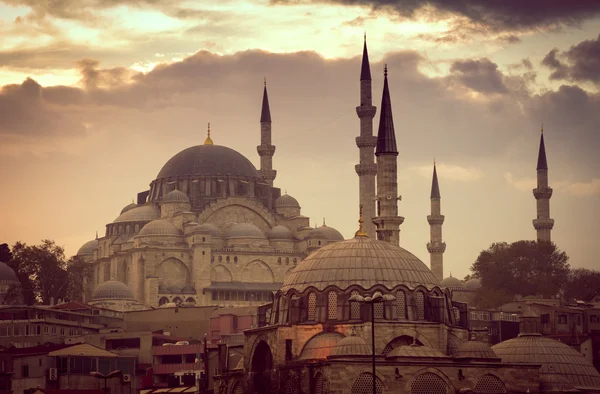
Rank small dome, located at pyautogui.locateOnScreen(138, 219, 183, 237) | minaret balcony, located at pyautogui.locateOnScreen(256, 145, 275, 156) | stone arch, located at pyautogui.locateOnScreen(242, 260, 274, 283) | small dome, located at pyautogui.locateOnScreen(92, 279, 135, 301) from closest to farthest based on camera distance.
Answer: small dome, located at pyautogui.locateOnScreen(92, 279, 135, 301) < small dome, located at pyautogui.locateOnScreen(138, 219, 183, 237) < stone arch, located at pyautogui.locateOnScreen(242, 260, 274, 283) < minaret balcony, located at pyautogui.locateOnScreen(256, 145, 275, 156)

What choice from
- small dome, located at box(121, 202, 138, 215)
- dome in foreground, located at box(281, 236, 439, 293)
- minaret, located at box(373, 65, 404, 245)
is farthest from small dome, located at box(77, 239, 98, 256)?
dome in foreground, located at box(281, 236, 439, 293)

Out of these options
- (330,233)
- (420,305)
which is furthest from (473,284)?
(420,305)

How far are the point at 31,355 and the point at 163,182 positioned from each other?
147 feet

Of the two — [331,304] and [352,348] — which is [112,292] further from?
[352,348]

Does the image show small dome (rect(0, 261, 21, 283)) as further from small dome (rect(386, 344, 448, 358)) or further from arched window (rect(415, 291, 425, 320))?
small dome (rect(386, 344, 448, 358))

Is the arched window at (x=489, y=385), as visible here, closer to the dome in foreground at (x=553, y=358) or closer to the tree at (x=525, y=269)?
the dome in foreground at (x=553, y=358)

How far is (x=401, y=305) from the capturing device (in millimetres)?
63562

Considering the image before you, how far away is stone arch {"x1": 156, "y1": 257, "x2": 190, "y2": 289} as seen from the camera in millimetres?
113625

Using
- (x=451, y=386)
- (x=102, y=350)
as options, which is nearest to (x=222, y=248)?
(x=102, y=350)

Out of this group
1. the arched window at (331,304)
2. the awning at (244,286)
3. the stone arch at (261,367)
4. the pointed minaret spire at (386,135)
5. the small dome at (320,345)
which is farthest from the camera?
the awning at (244,286)

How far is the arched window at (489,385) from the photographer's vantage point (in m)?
60.2

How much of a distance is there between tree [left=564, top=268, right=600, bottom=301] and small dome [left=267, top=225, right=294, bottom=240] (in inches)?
748

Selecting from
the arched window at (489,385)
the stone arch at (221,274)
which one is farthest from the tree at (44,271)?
the arched window at (489,385)

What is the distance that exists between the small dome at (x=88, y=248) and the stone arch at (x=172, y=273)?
1408 centimetres
